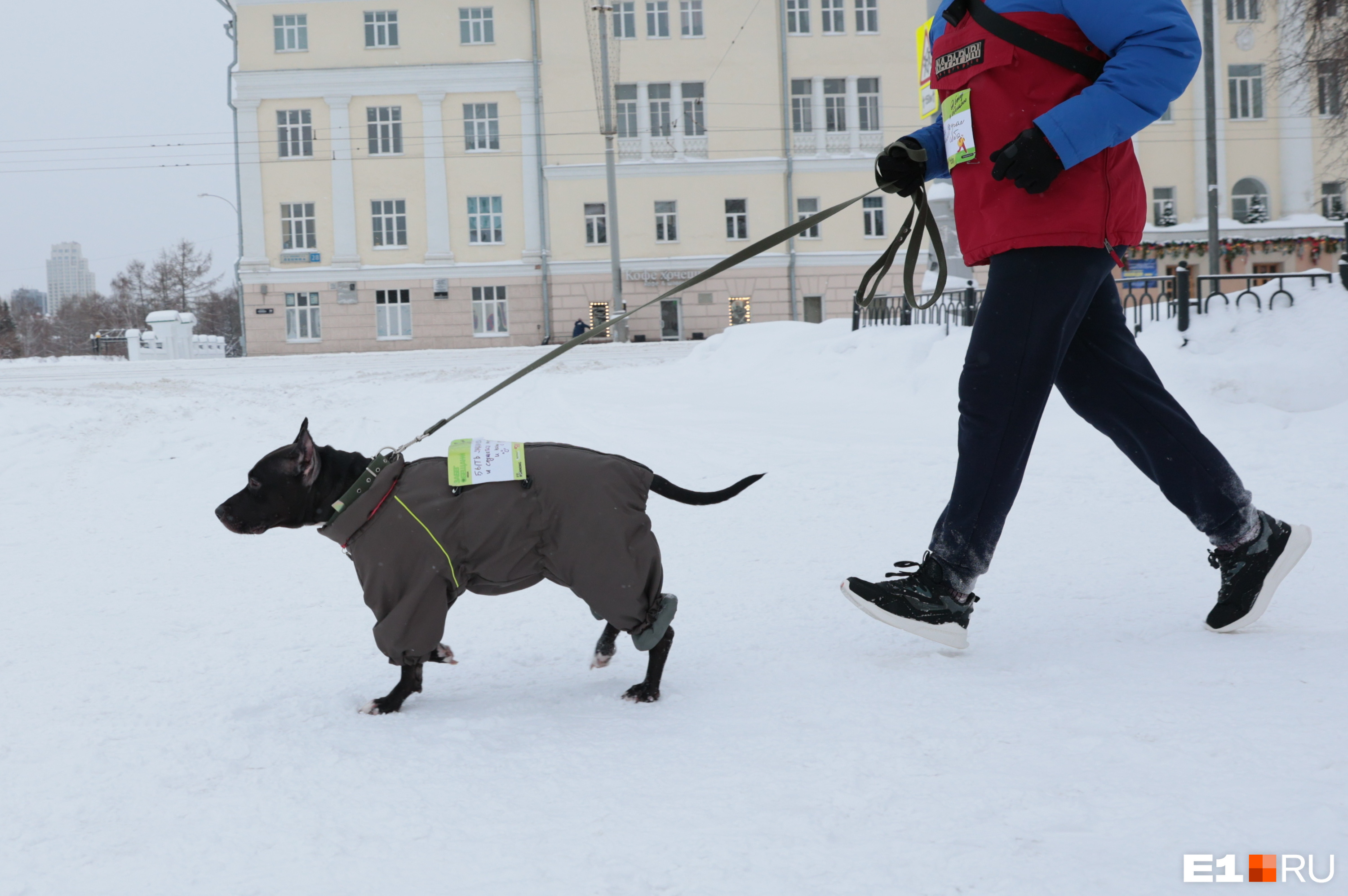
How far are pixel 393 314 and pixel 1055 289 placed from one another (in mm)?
32565

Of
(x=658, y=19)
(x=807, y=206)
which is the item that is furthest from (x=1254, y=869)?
(x=658, y=19)

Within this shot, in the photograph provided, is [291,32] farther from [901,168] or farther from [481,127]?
[901,168]

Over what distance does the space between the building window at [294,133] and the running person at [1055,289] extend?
110 feet

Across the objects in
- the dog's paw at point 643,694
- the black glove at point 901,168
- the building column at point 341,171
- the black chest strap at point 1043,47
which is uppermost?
the building column at point 341,171

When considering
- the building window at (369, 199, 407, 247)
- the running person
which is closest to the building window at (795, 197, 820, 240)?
the building window at (369, 199, 407, 247)

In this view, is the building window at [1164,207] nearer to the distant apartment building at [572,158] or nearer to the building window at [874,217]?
the distant apartment building at [572,158]

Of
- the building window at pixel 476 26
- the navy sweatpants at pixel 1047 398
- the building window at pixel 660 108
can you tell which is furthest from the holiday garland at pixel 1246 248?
the navy sweatpants at pixel 1047 398

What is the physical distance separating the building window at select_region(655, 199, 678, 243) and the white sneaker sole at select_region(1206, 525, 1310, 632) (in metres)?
31.5

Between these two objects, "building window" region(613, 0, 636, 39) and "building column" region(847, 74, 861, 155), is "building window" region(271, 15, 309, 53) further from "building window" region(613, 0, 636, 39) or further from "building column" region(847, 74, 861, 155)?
"building column" region(847, 74, 861, 155)

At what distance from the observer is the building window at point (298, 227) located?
32656mm

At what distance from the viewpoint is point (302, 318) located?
3284cm

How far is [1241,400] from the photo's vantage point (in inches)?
267

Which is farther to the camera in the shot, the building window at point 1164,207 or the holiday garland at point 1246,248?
the building window at point 1164,207

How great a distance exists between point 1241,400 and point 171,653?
666 centimetres
